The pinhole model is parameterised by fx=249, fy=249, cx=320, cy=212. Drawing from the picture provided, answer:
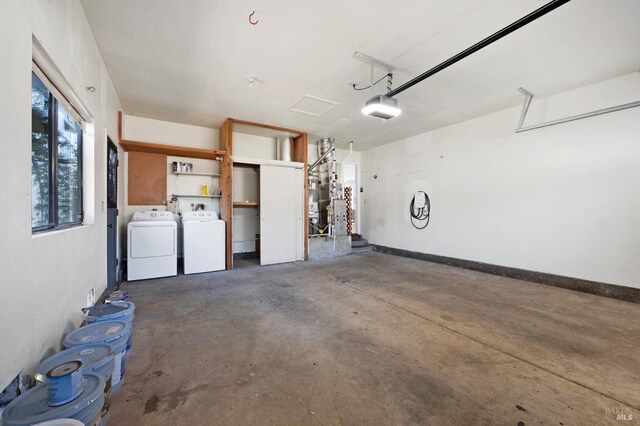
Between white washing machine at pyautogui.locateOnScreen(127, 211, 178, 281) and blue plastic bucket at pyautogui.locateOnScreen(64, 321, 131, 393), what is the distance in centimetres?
281

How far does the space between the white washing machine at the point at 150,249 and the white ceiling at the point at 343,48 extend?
217 centimetres

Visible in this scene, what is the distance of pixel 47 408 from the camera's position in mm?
988

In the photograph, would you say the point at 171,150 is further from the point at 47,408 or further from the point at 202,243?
the point at 47,408

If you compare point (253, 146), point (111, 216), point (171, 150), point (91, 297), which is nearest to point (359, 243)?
point (253, 146)

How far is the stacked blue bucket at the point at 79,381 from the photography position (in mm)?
974

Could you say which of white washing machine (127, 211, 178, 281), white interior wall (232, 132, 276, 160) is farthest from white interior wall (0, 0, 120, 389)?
white interior wall (232, 132, 276, 160)

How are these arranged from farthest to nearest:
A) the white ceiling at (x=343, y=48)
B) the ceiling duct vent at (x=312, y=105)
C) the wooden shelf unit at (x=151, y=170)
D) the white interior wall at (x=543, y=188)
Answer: the wooden shelf unit at (x=151, y=170)
the ceiling duct vent at (x=312, y=105)
the white interior wall at (x=543, y=188)
the white ceiling at (x=343, y=48)

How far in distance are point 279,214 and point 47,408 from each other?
4.66 meters

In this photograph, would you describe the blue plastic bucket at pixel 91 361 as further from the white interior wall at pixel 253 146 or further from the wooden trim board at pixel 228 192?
the white interior wall at pixel 253 146

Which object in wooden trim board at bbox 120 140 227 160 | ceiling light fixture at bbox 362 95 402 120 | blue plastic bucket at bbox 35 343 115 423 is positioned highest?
ceiling light fixture at bbox 362 95 402 120

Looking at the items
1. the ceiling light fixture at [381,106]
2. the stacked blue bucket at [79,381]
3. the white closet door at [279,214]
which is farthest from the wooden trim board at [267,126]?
the stacked blue bucket at [79,381]

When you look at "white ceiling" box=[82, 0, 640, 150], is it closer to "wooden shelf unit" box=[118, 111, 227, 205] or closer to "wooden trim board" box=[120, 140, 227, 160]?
"wooden trim board" box=[120, 140, 227, 160]

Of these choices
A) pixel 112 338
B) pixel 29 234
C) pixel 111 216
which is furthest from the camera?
pixel 111 216

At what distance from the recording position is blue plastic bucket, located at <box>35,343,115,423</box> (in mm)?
1275
